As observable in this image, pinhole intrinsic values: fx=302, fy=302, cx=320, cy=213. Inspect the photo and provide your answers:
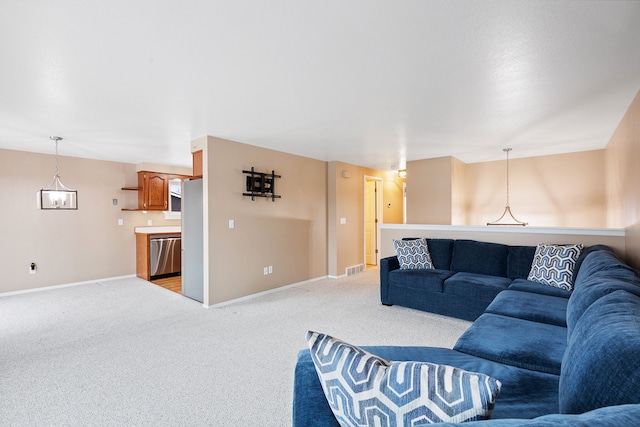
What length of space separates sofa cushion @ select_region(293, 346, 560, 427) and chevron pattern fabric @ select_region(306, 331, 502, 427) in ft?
0.65

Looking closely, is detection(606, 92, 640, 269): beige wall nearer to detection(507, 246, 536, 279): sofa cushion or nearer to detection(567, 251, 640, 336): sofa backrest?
detection(507, 246, 536, 279): sofa cushion

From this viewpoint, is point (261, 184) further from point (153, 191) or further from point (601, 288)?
point (601, 288)

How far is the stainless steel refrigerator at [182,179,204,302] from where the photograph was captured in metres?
4.27

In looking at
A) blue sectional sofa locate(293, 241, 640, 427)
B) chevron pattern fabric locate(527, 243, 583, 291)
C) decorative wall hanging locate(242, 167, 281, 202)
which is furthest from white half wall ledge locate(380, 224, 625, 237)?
decorative wall hanging locate(242, 167, 281, 202)

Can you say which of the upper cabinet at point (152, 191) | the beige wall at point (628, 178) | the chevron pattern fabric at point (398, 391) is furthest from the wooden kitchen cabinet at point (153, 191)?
the beige wall at point (628, 178)

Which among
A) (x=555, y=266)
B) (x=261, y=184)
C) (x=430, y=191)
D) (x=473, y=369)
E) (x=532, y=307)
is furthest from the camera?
(x=430, y=191)

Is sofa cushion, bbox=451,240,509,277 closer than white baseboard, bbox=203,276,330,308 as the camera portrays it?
Yes

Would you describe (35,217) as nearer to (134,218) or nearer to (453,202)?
(134,218)

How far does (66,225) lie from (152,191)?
4.84 feet

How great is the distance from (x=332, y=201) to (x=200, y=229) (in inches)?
99.9

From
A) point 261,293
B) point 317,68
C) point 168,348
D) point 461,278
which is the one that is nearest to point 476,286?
point 461,278

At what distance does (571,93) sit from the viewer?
2.63 meters

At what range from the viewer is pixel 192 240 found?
443 centimetres

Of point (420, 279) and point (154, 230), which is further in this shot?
point (154, 230)
